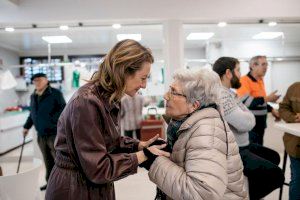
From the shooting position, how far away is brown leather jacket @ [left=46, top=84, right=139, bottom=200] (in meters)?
1.12

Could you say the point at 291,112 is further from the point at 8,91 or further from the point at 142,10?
the point at 8,91

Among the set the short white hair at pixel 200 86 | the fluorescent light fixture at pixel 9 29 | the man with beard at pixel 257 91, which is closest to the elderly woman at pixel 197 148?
the short white hair at pixel 200 86

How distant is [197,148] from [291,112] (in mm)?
1773

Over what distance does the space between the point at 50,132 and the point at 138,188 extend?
134cm

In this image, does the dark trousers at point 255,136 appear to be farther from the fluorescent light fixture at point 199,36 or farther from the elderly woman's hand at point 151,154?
the fluorescent light fixture at point 199,36

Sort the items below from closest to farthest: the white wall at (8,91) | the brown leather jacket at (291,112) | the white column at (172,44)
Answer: the brown leather jacket at (291,112) → the white column at (172,44) → the white wall at (8,91)

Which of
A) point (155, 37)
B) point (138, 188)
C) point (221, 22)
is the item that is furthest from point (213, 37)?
point (138, 188)

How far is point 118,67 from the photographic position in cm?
122

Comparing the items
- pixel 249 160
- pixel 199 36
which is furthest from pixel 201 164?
pixel 199 36

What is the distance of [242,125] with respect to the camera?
7.00ft

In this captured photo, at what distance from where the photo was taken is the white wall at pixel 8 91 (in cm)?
743

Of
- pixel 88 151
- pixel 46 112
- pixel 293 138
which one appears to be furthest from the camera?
pixel 46 112

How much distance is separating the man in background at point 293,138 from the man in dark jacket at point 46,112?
262 centimetres

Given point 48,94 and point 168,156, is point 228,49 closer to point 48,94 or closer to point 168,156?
point 48,94
